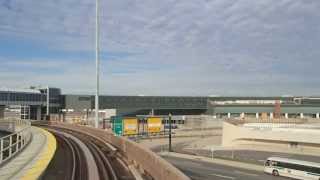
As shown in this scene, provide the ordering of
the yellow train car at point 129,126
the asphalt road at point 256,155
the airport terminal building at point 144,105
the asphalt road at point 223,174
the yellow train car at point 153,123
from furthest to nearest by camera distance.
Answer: the airport terminal building at point 144,105, the yellow train car at point 153,123, the yellow train car at point 129,126, the asphalt road at point 256,155, the asphalt road at point 223,174

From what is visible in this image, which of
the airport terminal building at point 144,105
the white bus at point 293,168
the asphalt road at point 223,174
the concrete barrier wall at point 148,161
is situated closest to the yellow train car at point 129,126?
the asphalt road at point 223,174

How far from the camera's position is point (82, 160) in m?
24.3

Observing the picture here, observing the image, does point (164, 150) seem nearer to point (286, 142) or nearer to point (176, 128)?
point (286, 142)

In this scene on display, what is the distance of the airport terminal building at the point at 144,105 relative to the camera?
5384 inches

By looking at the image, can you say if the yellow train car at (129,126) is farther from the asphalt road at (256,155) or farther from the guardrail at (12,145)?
the guardrail at (12,145)

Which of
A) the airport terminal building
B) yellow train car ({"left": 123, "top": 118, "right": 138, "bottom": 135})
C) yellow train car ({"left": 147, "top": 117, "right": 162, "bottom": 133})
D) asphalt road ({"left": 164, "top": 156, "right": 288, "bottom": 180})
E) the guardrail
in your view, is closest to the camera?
the guardrail

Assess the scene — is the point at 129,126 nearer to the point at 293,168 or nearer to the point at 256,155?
the point at 256,155

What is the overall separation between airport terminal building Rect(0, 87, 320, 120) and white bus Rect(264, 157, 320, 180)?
88.8 metres

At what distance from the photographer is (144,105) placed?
160125 millimetres

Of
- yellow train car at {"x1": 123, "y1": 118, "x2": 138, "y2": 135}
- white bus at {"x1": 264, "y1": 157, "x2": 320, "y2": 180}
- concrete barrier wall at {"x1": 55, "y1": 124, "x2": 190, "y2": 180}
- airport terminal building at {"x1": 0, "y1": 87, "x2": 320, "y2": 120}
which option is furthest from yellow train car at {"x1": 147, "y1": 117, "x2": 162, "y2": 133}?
concrete barrier wall at {"x1": 55, "y1": 124, "x2": 190, "y2": 180}

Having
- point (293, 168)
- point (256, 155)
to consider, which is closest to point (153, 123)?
point (256, 155)

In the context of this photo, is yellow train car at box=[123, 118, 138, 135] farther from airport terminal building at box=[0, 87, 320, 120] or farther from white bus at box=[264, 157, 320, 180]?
airport terminal building at box=[0, 87, 320, 120]

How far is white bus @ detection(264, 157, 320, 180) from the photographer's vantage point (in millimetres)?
45656

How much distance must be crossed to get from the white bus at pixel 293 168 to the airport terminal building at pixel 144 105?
8884 centimetres
